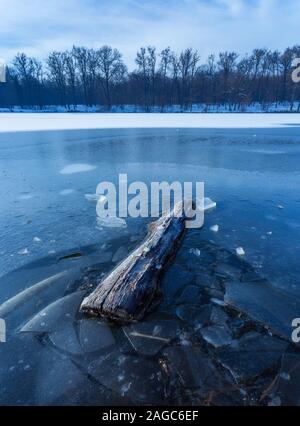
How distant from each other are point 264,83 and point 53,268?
55654 millimetres

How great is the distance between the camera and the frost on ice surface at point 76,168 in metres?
7.61

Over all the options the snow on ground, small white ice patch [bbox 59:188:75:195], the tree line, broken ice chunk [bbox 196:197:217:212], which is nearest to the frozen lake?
small white ice patch [bbox 59:188:75:195]

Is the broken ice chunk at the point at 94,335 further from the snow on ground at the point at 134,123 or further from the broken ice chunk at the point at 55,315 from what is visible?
the snow on ground at the point at 134,123


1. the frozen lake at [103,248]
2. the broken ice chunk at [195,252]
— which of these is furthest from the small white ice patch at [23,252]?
the broken ice chunk at [195,252]

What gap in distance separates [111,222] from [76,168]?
4.27m

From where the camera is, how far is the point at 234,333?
7.28 ft

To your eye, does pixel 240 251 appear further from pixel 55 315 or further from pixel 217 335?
pixel 55 315

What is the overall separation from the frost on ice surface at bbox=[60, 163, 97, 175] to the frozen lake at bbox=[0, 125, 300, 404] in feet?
0.20

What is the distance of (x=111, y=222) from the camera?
4.32 m

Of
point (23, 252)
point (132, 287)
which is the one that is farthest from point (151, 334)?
point (23, 252)

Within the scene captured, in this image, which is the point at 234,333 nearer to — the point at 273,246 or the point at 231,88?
the point at 273,246

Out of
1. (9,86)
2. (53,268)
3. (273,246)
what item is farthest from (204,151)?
(9,86)

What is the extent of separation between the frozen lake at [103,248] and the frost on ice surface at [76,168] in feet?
0.20

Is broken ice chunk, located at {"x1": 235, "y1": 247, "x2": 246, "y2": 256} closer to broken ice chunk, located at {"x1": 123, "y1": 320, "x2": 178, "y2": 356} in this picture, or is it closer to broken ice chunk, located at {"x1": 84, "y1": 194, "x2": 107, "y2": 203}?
broken ice chunk, located at {"x1": 123, "y1": 320, "x2": 178, "y2": 356}
